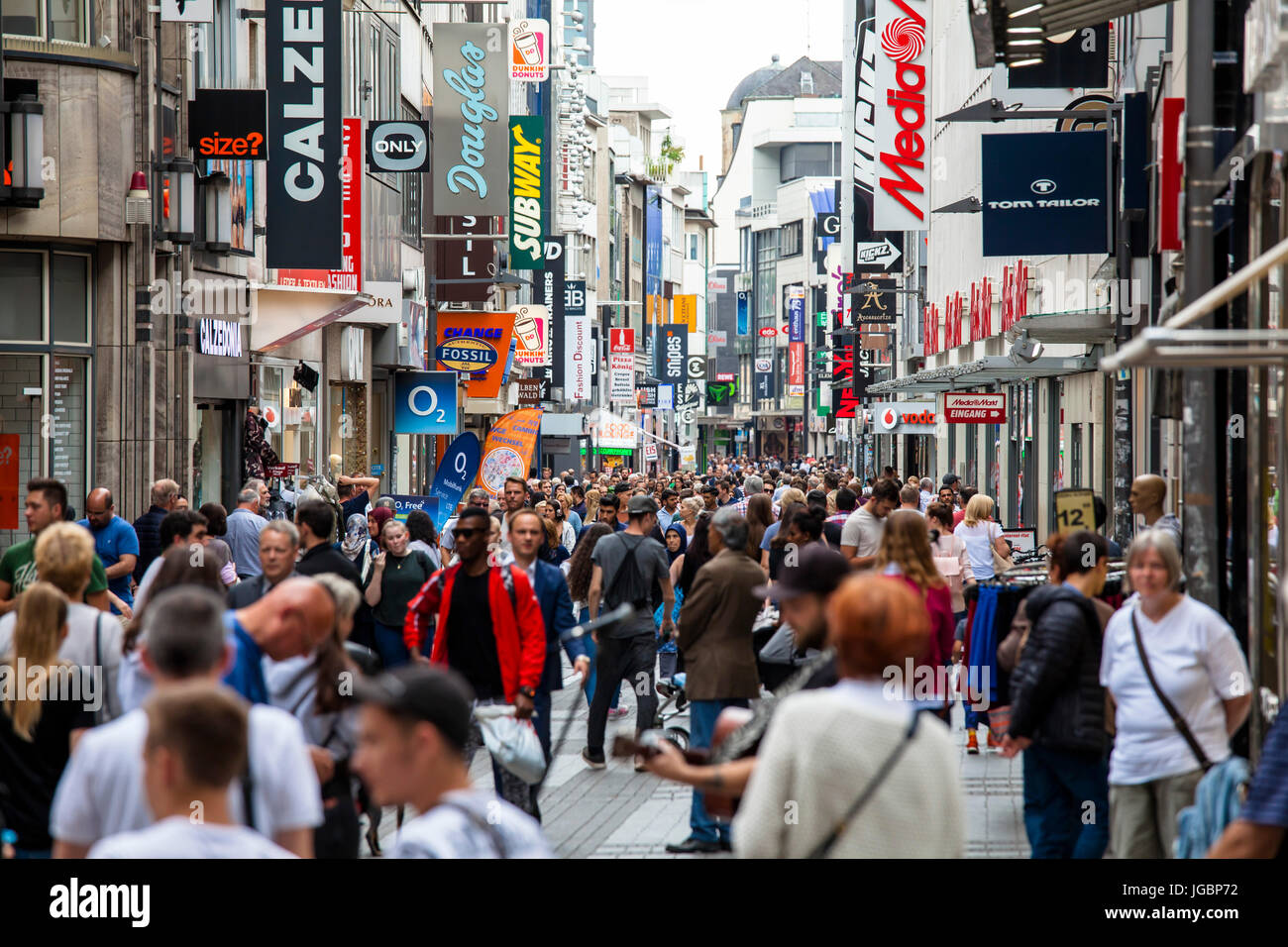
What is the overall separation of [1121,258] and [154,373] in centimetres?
1010

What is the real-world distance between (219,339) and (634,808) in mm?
13098

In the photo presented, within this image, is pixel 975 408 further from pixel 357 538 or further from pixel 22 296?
pixel 22 296

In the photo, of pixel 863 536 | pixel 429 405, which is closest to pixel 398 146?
pixel 429 405

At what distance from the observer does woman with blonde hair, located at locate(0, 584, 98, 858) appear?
617 centimetres

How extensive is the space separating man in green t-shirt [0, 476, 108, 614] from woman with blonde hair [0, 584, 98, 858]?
2136mm

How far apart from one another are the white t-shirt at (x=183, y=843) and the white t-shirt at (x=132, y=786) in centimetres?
62

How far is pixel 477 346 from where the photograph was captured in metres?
35.0

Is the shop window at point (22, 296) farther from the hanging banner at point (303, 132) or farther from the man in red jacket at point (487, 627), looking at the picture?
the man in red jacket at point (487, 627)

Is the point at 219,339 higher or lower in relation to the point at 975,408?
higher

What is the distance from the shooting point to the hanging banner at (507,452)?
2106 cm

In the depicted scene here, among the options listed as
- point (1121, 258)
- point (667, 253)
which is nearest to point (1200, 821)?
point (1121, 258)

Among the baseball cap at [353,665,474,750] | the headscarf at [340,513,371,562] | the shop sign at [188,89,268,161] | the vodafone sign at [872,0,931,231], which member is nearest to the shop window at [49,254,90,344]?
the shop sign at [188,89,268,161]
